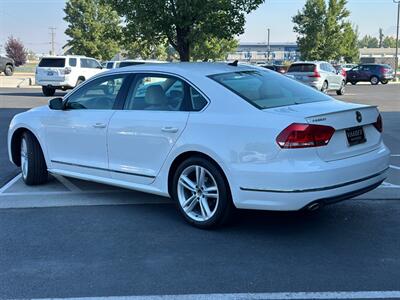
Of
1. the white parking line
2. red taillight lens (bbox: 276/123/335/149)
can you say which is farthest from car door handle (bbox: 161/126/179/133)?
the white parking line

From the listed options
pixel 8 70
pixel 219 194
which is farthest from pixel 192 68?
pixel 8 70

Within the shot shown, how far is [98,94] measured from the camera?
628cm

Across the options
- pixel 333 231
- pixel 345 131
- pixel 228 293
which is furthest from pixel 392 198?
pixel 228 293

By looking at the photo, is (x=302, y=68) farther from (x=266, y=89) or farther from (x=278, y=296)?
(x=278, y=296)

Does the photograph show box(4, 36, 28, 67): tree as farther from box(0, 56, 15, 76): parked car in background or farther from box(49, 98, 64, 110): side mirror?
box(49, 98, 64, 110): side mirror

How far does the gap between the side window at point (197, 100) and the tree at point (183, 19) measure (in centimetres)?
749

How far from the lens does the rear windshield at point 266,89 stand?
521 cm

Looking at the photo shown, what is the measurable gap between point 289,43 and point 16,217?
531 feet

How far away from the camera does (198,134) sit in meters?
5.11

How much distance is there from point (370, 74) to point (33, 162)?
38769 millimetres

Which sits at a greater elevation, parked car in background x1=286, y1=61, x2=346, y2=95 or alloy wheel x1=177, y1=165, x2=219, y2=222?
parked car in background x1=286, y1=61, x2=346, y2=95

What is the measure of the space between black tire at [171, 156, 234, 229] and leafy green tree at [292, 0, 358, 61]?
45.7m

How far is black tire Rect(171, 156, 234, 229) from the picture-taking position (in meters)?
5.02

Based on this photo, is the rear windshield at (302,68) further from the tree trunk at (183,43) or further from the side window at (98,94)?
the side window at (98,94)
